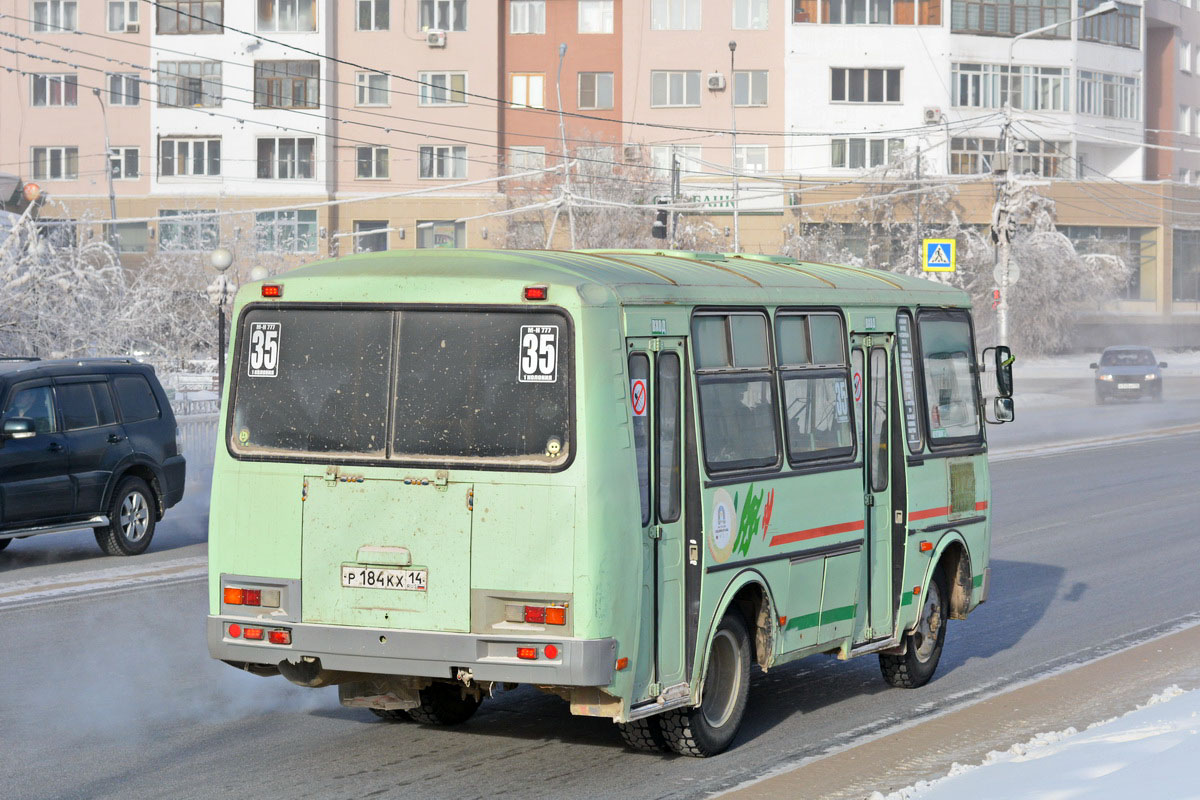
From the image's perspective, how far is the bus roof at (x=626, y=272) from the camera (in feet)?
24.6

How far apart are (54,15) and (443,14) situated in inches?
671

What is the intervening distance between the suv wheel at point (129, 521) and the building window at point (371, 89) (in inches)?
2191

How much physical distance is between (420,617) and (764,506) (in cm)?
194

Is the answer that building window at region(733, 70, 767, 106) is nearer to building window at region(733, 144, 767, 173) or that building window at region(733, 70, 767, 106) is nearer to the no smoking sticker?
building window at region(733, 144, 767, 173)

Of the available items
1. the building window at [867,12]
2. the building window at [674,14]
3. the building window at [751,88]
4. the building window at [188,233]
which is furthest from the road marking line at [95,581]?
the building window at [867,12]

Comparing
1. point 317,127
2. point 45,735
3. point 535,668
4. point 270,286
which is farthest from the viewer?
point 317,127

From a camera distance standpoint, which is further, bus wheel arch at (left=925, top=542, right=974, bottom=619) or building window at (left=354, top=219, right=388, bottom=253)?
building window at (left=354, top=219, right=388, bottom=253)

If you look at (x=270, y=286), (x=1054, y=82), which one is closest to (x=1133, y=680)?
(x=270, y=286)

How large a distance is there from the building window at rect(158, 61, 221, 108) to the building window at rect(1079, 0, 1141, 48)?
123 feet

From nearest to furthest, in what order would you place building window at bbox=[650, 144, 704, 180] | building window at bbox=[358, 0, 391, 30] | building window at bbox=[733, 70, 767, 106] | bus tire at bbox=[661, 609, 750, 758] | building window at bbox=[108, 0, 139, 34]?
bus tire at bbox=[661, 609, 750, 758]
building window at bbox=[650, 144, 704, 180]
building window at bbox=[358, 0, 391, 30]
building window at bbox=[733, 70, 767, 106]
building window at bbox=[108, 0, 139, 34]

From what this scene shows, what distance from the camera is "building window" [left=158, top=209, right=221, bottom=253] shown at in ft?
224

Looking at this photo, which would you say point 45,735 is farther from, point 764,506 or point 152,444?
point 152,444

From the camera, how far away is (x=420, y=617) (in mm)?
7387

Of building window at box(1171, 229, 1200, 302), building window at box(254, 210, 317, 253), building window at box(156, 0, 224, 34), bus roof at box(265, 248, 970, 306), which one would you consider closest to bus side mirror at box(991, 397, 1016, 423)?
bus roof at box(265, 248, 970, 306)
